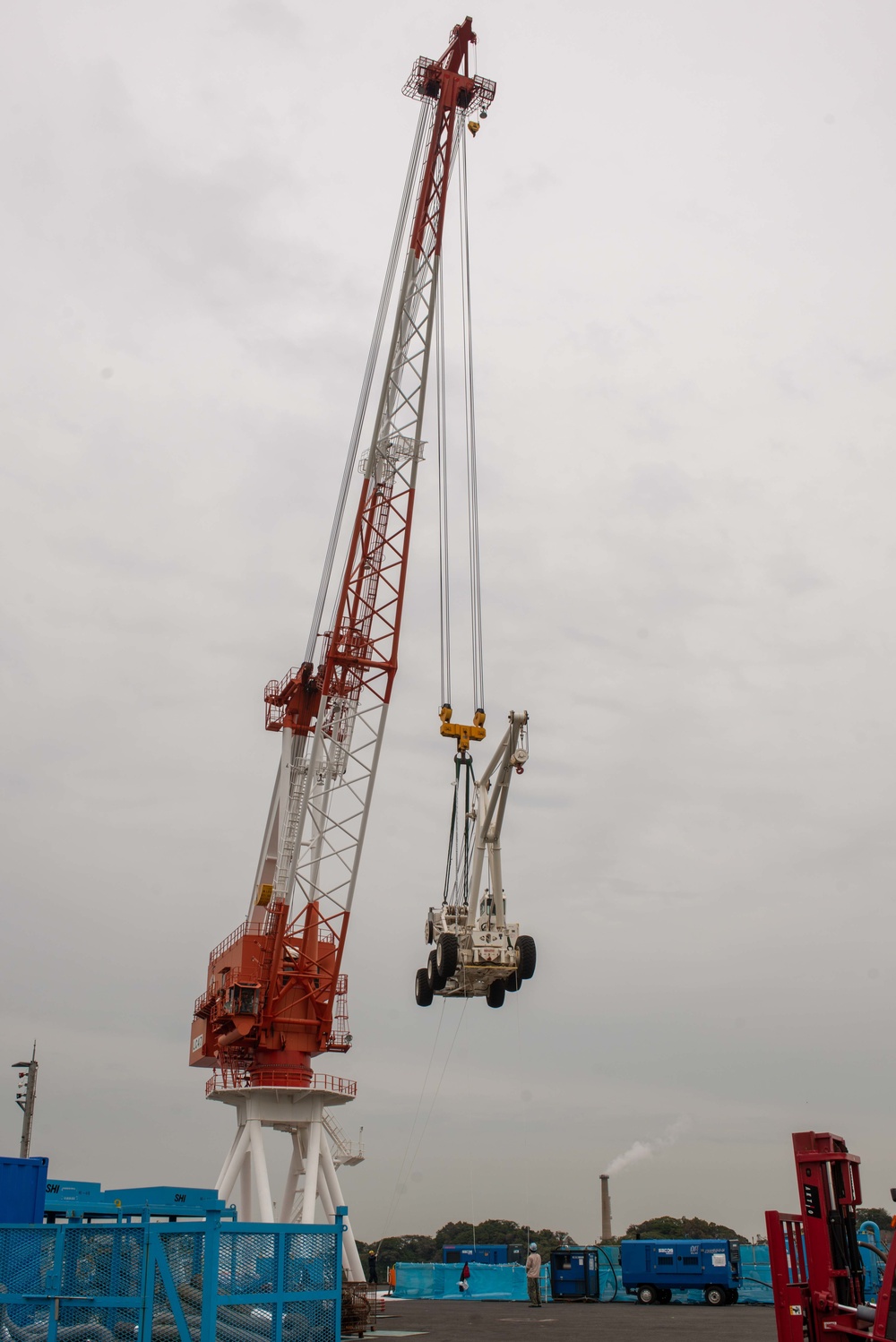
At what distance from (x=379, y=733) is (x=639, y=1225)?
80101 mm

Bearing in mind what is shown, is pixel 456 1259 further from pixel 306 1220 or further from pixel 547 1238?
pixel 547 1238

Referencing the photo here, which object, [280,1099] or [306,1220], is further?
[280,1099]

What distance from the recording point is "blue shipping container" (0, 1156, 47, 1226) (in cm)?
1558

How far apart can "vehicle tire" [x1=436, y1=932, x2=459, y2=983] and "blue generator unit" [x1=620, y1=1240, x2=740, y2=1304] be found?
17.3 m

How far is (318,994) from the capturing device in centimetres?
3925

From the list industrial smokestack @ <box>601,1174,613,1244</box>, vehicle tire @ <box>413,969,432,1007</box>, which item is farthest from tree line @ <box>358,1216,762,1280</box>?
vehicle tire @ <box>413,969,432,1007</box>

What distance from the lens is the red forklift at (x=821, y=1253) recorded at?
12.3m

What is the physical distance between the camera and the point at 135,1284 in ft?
44.4

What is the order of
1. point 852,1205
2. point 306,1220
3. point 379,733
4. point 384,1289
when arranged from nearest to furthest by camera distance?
point 852,1205
point 306,1220
point 379,733
point 384,1289

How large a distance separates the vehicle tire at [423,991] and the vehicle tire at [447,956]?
1.50 meters

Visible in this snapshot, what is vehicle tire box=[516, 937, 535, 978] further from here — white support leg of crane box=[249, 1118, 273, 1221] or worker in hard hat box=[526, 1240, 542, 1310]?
worker in hard hat box=[526, 1240, 542, 1310]

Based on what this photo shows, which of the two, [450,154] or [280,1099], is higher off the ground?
[450,154]

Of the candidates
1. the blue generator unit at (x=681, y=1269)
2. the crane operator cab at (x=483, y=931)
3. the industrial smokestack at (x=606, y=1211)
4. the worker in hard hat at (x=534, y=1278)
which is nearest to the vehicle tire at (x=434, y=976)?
the crane operator cab at (x=483, y=931)

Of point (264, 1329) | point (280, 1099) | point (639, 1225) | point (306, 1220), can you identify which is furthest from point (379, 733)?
point (639, 1225)
